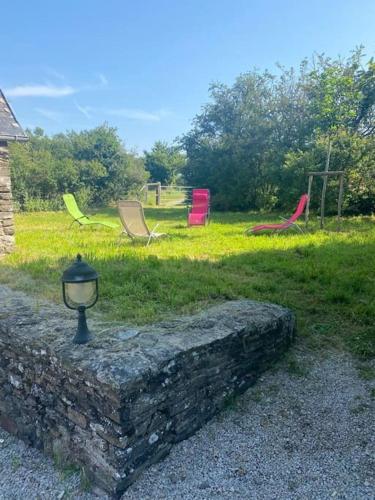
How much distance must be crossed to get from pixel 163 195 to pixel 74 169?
8.38 m

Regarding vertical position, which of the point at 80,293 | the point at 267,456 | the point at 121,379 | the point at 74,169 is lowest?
the point at 267,456

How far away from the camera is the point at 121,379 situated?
A: 1938 millimetres

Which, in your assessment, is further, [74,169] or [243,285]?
[74,169]

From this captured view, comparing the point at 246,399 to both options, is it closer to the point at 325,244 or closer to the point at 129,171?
the point at 325,244

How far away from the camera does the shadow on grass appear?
3521 mm

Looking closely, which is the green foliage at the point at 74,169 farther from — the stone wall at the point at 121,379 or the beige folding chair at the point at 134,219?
the stone wall at the point at 121,379

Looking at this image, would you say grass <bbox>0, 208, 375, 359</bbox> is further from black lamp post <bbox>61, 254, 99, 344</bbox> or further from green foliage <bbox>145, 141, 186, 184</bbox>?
green foliage <bbox>145, 141, 186, 184</bbox>

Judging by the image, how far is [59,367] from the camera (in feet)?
7.50

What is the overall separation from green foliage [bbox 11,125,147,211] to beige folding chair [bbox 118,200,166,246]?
10146 mm

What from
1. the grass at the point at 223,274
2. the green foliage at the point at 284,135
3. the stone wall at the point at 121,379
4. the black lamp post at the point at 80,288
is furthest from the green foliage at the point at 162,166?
the black lamp post at the point at 80,288

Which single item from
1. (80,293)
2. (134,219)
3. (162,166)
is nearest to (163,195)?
(162,166)

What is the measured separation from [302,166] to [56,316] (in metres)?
10.6

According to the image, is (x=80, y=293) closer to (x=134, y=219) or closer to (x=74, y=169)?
(x=134, y=219)

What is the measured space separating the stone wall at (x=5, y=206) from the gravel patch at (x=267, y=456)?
4.29 m
